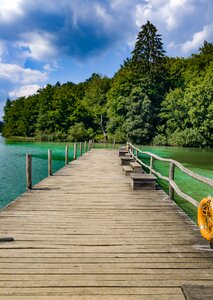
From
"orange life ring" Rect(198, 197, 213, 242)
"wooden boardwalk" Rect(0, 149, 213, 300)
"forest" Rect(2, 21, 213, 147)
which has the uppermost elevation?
"forest" Rect(2, 21, 213, 147)

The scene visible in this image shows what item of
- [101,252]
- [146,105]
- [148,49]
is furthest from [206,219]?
[148,49]

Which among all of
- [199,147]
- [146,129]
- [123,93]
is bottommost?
[199,147]

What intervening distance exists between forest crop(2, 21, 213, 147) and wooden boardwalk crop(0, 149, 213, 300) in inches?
1588

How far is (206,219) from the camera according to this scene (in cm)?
404

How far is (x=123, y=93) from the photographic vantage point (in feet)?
176

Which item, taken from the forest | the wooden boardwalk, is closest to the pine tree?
the forest

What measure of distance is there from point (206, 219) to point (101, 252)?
1.66 meters

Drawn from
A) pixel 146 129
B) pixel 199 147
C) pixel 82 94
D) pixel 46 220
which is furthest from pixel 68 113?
pixel 46 220

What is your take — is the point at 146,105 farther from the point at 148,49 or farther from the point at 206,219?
the point at 206,219

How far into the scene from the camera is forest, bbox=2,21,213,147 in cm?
4441

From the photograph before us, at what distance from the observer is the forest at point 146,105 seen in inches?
1748

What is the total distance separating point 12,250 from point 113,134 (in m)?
49.7

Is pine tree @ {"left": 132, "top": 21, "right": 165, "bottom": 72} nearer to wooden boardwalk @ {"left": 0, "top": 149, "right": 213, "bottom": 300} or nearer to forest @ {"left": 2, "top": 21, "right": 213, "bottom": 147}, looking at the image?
forest @ {"left": 2, "top": 21, "right": 213, "bottom": 147}

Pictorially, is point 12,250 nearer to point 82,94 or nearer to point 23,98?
point 82,94
